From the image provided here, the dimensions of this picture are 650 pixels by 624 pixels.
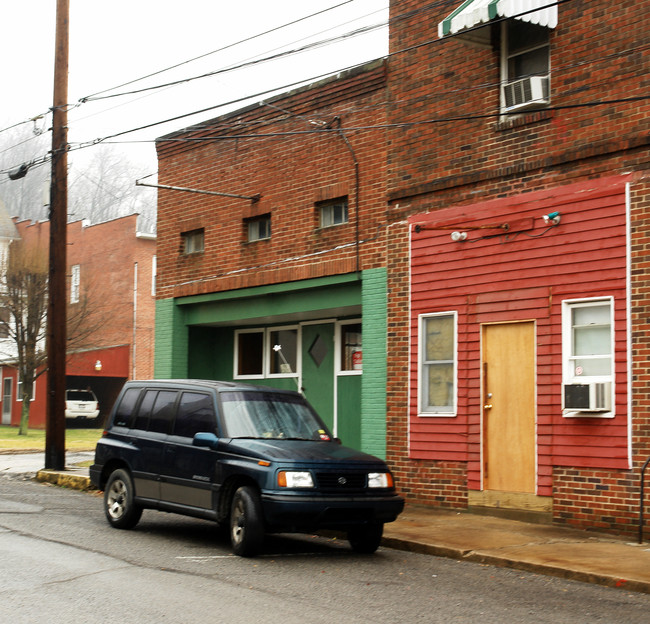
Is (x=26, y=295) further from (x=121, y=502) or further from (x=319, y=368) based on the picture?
(x=121, y=502)

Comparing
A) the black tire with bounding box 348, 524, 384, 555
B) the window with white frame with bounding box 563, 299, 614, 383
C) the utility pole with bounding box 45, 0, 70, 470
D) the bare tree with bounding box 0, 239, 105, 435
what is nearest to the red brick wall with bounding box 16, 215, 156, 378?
the bare tree with bounding box 0, 239, 105, 435

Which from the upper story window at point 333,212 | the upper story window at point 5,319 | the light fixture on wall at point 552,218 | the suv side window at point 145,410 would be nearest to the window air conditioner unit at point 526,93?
the light fixture on wall at point 552,218

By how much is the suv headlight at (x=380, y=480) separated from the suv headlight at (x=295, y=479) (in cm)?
74

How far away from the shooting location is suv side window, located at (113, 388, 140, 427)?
11.5m

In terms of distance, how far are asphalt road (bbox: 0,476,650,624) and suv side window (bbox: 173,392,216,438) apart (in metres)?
1.21

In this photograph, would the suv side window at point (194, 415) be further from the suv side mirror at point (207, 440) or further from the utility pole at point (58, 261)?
the utility pole at point (58, 261)

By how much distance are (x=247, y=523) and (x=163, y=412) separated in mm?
2324

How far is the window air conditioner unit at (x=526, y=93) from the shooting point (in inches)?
479

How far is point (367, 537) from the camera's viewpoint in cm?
985

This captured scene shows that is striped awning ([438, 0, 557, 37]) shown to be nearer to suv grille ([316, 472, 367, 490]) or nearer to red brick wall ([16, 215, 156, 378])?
suv grille ([316, 472, 367, 490])

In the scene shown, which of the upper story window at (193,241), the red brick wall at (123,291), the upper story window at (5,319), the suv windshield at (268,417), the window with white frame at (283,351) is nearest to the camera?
the suv windshield at (268,417)

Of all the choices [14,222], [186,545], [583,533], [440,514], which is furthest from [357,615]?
[14,222]

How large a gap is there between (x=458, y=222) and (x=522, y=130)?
1.53 meters

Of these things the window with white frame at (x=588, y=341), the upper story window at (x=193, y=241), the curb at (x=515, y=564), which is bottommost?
the curb at (x=515, y=564)
